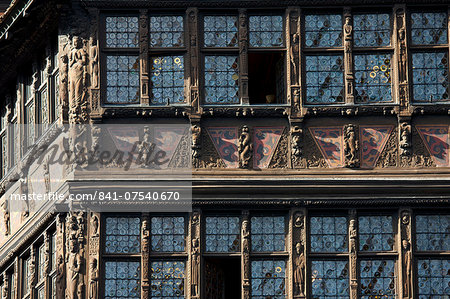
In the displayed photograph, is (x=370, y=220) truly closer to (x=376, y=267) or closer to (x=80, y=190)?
(x=376, y=267)

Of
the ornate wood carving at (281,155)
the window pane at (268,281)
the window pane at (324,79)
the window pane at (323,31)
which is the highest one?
the window pane at (323,31)

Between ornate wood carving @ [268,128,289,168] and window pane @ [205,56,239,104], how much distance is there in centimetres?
113

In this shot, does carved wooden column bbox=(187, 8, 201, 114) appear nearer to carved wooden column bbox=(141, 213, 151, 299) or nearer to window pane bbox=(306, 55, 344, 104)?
window pane bbox=(306, 55, 344, 104)

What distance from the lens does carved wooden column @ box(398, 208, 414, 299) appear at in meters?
38.9

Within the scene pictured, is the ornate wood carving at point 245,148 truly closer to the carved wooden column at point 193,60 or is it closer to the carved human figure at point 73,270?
the carved wooden column at point 193,60

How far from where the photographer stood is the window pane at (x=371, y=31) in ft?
132

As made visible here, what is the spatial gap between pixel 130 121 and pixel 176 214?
196 centimetres

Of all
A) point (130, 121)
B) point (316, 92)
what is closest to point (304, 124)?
point (316, 92)

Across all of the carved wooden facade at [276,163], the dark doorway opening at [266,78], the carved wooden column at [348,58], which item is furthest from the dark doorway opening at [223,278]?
the carved wooden column at [348,58]

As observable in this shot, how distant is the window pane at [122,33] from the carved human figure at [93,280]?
4.20 m

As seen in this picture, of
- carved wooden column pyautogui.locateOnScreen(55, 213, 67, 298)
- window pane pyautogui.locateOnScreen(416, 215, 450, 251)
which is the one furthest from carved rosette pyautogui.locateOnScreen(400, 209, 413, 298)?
carved wooden column pyautogui.locateOnScreen(55, 213, 67, 298)

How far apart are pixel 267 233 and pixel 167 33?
428 cm

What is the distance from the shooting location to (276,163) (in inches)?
1559

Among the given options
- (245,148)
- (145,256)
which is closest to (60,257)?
(145,256)
